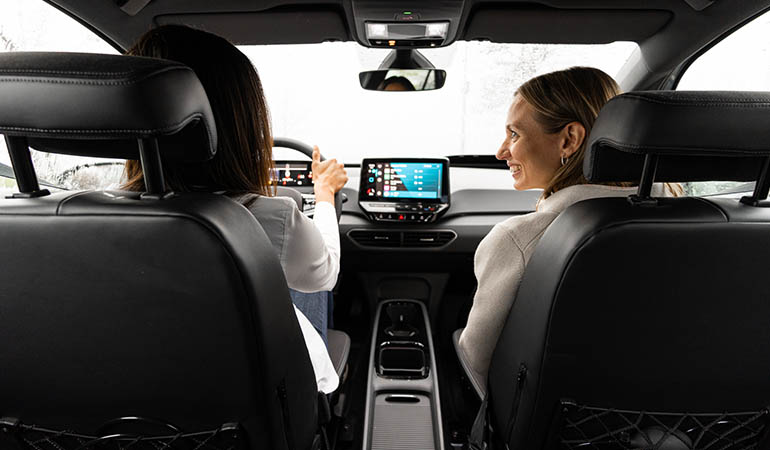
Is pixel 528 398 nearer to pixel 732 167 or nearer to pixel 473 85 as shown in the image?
pixel 732 167

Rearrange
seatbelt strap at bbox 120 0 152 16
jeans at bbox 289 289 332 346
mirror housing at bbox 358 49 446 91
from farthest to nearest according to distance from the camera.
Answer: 1. mirror housing at bbox 358 49 446 91
2. seatbelt strap at bbox 120 0 152 16
3. jeans at bbox 289 289 332 346

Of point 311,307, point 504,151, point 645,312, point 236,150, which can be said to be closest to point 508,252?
point 645,312

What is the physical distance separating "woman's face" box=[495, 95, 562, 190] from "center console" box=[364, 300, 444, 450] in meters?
1.14

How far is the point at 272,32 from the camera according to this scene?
241 cm

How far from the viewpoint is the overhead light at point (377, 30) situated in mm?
2098

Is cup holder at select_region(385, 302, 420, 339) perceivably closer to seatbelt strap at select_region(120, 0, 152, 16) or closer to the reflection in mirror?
the reflection in mirror

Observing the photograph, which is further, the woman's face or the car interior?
the woman's face

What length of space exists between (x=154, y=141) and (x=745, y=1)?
98.5 inches

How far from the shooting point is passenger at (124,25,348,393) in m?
1.06

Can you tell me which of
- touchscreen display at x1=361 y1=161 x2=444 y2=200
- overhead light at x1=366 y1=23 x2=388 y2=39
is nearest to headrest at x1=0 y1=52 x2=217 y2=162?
overhead light at x1=366 y1=23 x2=388 y2=39

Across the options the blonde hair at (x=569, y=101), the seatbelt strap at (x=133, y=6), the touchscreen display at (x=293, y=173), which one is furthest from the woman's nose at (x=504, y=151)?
the seatbelt strap at (x=133, y=6)

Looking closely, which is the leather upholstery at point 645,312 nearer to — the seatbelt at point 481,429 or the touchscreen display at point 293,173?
the seatbelt at point 481,429

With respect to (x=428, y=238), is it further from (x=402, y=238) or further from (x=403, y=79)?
(x=403, y=79)

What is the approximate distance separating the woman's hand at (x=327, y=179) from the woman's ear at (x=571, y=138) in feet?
2.59
